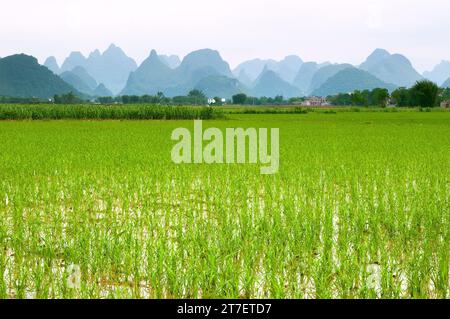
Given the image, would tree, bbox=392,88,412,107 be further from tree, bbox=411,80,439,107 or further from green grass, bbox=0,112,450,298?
green grass, bbox=0,112,450,298

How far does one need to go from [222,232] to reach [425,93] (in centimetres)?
6421

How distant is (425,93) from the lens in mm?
61938

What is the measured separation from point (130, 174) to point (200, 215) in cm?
307

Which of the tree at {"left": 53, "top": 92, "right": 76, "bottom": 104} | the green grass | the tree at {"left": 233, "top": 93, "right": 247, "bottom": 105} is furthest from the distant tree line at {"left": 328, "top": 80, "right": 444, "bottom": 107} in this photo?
the green grass

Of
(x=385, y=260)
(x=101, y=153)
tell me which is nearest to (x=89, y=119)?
(x=101, y=153)

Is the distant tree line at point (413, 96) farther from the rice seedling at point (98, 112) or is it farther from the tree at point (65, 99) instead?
the tree at point (65, 99)

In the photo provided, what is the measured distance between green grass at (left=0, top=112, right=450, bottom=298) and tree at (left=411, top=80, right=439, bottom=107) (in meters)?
57.8

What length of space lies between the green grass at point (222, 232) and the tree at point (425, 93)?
57753 mm

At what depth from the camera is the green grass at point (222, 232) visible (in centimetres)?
329

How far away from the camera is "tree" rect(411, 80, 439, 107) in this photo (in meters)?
61.5

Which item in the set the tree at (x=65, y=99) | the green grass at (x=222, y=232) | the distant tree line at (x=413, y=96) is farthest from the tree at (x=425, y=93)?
the green grass at (x=222, y=232)

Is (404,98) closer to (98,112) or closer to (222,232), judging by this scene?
(98,112)
